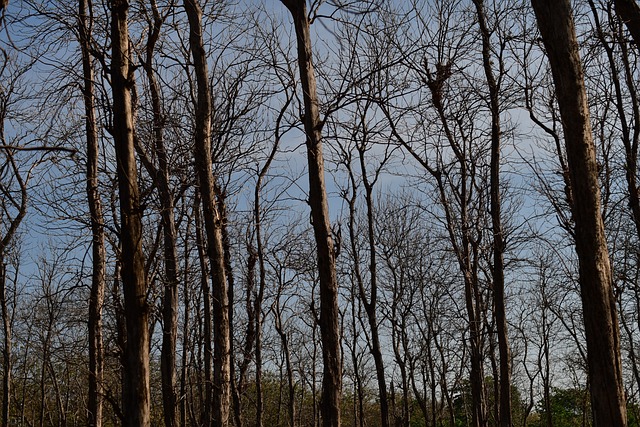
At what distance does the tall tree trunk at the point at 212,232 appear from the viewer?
8.38 m

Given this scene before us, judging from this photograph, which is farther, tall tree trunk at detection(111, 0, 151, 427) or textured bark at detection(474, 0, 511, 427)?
textured bark at detection(474, 0, 511, 427)

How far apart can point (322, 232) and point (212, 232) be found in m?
2.36

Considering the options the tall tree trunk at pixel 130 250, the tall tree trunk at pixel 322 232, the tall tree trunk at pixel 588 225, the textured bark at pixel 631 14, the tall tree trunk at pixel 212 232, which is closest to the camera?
the tall tree trunk at pixel 588 225

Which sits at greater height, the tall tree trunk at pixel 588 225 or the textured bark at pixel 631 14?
the textured bark at pixel 631 14

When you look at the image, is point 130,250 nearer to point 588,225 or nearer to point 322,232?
point 322,232

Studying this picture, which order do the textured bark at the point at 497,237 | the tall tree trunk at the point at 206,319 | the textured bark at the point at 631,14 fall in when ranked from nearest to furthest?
the textured bark at the point at 631,14 < the textured bark at the point at 497,237 < the tall tree trunk at the point at 206,319

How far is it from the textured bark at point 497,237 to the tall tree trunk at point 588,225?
4454 millimetres

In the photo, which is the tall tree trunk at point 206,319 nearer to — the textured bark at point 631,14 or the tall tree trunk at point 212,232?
the tall tree trunk at point 212,232

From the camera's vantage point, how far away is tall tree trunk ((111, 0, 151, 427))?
5422 mm

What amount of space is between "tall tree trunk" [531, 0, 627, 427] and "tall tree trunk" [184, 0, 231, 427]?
4738 mm

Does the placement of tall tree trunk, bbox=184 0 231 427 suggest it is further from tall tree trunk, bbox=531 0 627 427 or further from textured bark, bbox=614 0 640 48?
textured bark, bbox=614 0 640 48

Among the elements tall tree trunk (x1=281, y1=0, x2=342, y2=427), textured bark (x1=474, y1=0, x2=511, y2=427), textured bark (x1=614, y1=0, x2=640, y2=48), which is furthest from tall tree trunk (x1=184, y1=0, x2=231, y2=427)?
textured bark (x1=614, y1=0, x2=640, y2=48)

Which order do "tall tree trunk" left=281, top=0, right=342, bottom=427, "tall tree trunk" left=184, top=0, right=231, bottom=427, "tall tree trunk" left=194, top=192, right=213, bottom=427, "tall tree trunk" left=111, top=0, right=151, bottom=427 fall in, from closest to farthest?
1. "tall tree trunk" left=111, top=0, right=151, bottom=427
2. "tall tree trunk" left=281, top=0, right=342, bottom=427
3. "tall tree trunk" left=184, top=0, right=231, bottom=427
4. "tall tree trunk" left=194, top=192, right=213, bottom=427

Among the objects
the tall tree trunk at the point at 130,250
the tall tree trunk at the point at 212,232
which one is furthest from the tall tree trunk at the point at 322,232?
the tall tree trunk at the point at 212,232
